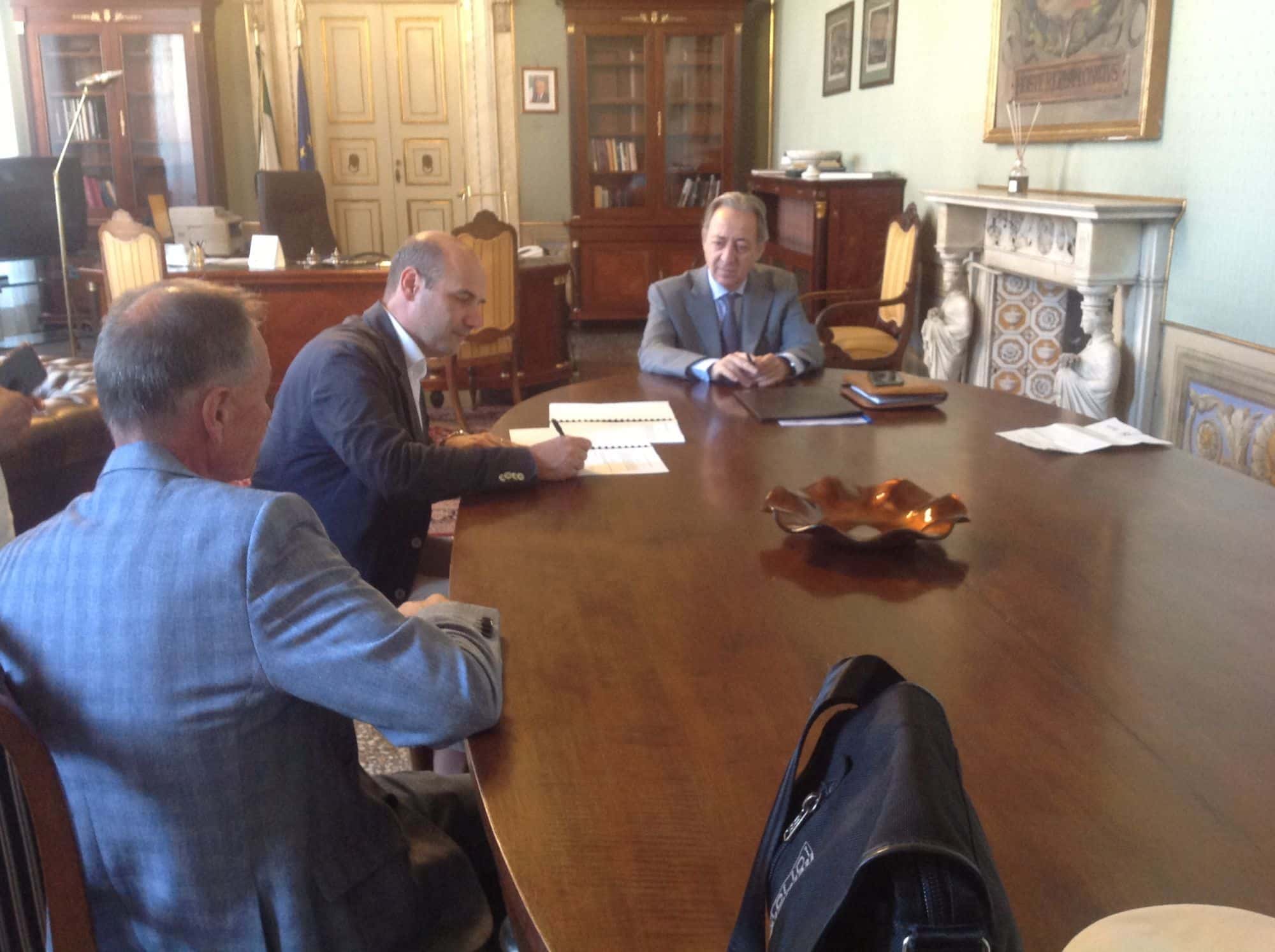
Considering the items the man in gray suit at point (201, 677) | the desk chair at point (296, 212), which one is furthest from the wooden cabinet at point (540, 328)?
the man in gray suit at point (201, 677)

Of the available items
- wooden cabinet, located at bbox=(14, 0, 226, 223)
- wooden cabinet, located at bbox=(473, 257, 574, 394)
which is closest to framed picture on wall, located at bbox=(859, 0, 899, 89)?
wooden cabinet, located at bbox=(473, 257, 574, 394)

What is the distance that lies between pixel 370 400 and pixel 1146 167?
2.62 metres

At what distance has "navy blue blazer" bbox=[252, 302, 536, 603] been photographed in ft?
6.45

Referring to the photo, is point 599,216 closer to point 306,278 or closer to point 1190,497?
point 306,278

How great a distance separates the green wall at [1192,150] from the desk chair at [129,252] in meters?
3.74

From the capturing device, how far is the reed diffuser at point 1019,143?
13.0ft

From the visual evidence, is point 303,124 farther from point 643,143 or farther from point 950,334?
point 950,334

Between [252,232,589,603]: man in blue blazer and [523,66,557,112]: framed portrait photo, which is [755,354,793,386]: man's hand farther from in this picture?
[523,66,557,112]: framed portrait photo

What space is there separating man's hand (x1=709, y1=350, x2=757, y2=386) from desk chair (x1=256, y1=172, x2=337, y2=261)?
4249 mm

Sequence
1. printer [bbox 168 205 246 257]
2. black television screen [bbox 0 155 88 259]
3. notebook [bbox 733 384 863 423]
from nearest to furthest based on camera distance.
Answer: notebook [bbox 733 384 863 423]
printer [bbox 168 205 246 257]
black television screen [bbox 0 155 88 259]

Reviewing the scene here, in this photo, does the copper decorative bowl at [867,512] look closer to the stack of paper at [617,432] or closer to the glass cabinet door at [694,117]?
the stack of paper at [617,432]

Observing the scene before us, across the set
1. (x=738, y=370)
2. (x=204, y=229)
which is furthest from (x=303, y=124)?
(x=738, y=370)

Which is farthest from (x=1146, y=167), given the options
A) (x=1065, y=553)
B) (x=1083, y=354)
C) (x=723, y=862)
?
(x=723, y=862)

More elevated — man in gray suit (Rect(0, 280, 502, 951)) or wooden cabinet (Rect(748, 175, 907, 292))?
wooden cabinet (Rect(748, 175, 907, 292))
